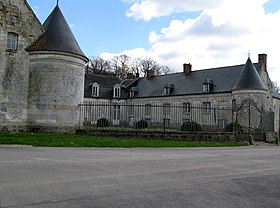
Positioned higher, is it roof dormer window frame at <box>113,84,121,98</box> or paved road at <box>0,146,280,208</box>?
roof dormer window frame at <box>113,84,121,98</box>

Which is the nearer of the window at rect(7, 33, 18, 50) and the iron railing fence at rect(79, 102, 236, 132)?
the window at rect(7, 33, 18, 50)

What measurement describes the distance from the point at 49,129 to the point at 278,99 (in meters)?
32.5

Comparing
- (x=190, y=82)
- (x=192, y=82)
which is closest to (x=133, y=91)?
(x=190, y=82)

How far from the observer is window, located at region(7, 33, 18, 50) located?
22.4m

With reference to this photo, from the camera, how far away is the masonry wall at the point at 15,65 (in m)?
22.0

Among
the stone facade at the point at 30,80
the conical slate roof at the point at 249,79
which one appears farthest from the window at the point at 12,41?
the conical slate roof at the point at 249,79

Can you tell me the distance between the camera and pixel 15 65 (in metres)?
22.6

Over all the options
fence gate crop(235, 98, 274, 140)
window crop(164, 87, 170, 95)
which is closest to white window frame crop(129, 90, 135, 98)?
window crop(164, 87, 170, 95)

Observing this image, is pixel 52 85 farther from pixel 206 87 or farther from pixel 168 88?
pixel 168 88

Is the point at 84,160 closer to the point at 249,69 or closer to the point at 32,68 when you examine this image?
the point at 32,68

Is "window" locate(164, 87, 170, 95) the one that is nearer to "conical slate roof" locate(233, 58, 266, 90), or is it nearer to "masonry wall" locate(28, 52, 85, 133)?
"conical slate roof" locate(233, 58, 266, 90)

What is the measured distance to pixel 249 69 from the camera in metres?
37.4

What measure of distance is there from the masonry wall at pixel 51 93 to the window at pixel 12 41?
1211 mm

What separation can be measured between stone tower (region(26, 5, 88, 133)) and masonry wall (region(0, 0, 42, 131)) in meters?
0.45
